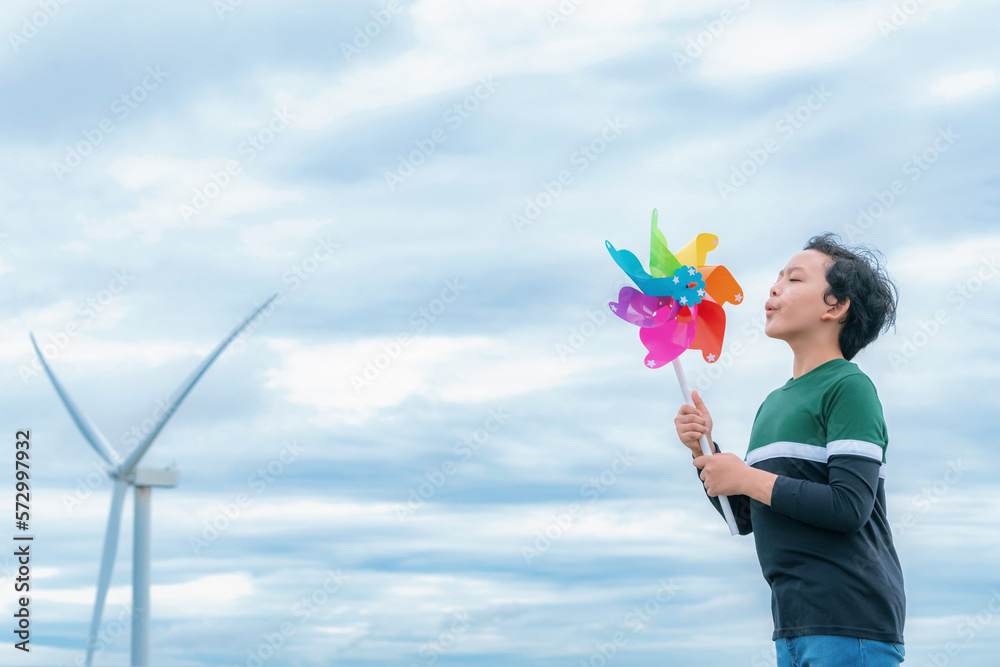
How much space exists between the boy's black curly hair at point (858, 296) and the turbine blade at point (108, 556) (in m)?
15.1

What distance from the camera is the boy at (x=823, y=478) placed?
3613mm

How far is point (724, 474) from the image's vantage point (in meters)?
3.91

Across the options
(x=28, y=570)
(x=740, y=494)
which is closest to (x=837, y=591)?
(x=740, y=494)

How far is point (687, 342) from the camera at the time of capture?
15.0 ft

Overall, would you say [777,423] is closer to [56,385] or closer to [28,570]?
[28,570]

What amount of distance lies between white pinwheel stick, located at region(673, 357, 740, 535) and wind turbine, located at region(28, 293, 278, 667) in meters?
13.5

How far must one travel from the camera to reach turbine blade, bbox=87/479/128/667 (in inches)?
666

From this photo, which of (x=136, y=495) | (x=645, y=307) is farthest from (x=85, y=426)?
(x=645, y=307)

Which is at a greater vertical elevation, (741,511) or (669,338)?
→ (669,338)

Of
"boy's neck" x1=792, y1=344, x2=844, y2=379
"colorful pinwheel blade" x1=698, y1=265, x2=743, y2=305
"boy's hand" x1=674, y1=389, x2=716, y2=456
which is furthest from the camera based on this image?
"colorful pinwheel blade" x1=698, y1=265, x2=743, y2=305

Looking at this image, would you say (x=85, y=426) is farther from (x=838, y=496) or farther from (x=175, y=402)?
(x=838, y=496)

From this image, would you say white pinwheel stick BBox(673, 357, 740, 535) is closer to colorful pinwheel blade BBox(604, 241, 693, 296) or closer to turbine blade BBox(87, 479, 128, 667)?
colorful pinwheel blade BBox(604, 241, 693, 296)

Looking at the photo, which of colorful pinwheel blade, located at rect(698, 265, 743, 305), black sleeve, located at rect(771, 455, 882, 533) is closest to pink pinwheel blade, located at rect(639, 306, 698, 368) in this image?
colorful pinwheel blade, located at rect(698, 265, 743, 305)

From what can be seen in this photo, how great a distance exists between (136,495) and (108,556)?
202 cm
